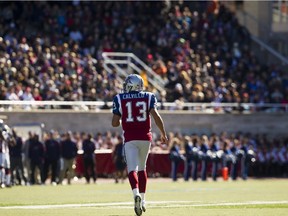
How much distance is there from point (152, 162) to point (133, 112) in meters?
21.4

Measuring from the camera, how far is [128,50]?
4612 cm

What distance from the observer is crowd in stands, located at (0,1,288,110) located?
131 ft

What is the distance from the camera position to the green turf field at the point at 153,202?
1920 cm

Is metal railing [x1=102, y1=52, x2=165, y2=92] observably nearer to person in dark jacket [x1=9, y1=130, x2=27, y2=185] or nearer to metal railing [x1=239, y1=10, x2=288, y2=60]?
metal railing [x1=239, y1=10, x2=288, y2=60]

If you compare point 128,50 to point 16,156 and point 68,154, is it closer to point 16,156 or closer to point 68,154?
point 68,154

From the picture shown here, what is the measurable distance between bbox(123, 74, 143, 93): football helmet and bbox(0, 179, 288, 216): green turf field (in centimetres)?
201

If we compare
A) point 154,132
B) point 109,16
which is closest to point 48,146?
point 154,132

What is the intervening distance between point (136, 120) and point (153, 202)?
13.4 feet

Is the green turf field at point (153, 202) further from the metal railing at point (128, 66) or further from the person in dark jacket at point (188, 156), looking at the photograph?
the metal railing at point (128, 66)

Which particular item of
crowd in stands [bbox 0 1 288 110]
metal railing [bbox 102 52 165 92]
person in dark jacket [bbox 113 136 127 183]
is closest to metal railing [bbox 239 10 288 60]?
crowd in stands [bbox 0 1 288 110]

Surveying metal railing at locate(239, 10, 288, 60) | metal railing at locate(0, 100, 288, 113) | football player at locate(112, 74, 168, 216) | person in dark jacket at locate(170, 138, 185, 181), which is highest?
metal railing at locate(239, 10, 288, 60)

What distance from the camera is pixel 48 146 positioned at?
35250 millimetres

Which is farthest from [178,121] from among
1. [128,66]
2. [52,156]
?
[52,156]

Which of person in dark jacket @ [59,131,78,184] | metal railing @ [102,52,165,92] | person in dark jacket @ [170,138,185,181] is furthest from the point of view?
metal railing @ [102,52,165,92]
